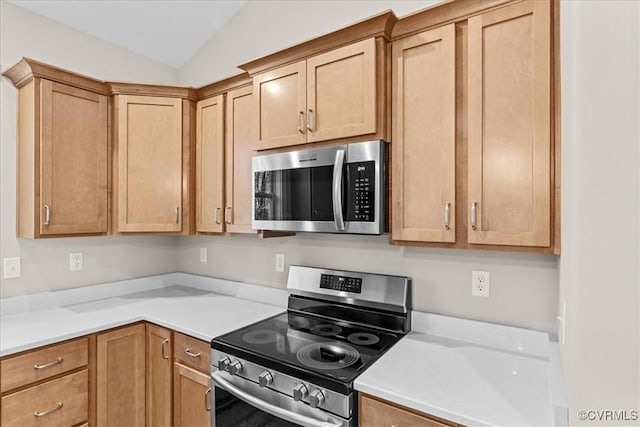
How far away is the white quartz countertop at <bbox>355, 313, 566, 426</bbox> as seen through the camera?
1090 millimetres

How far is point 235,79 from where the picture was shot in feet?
7.22

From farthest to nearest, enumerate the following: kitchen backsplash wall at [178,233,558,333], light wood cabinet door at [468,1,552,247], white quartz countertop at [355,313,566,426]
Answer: kitchen backsplash wall at [178,233,558,333]
light wood cabinet door at [468,1,552,247]
white quartz countertop at [355,313,566,426]

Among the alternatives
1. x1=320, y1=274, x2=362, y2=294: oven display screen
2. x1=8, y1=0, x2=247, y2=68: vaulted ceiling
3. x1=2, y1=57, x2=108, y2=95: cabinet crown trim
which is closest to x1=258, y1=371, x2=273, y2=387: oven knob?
x1=320, y1=274, x2=362, y2=294: oven display screen

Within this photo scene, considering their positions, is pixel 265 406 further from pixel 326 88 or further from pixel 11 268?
pixel 11 268

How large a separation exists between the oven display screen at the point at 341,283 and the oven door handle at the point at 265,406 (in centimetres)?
71

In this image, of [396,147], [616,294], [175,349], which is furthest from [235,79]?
[616,294]

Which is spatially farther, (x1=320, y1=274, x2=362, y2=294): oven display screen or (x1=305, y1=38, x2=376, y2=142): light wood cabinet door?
(x1=320, y1=274, x2=362, y2=294): oven display screen

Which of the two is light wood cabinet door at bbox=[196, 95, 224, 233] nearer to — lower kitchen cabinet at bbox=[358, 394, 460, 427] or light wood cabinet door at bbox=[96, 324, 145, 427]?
light wood cabinet door at bbox=[96, 324, 145, 427]

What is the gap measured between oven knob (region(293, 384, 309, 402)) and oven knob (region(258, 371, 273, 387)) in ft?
0.48

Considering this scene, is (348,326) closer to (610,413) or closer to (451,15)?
(610,413)

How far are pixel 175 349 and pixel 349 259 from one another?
1071 mm

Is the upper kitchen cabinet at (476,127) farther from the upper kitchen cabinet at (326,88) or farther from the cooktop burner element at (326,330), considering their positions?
the cooktop burner element at (326,330)

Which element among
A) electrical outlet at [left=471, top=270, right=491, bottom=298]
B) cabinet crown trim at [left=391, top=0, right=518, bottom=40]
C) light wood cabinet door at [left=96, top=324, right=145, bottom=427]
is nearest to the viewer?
cabinet crown trim at [left=391, top=0, right=518, bottom=40]

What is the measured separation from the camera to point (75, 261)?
2383mm
